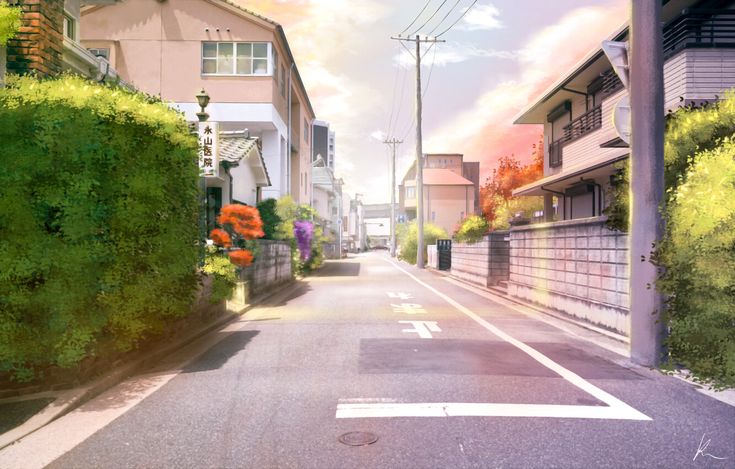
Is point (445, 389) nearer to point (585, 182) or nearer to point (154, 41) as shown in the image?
point (585, 182)

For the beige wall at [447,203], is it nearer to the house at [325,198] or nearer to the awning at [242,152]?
the house at [325,198]

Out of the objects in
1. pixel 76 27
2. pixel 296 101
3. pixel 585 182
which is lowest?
pixel 585 182

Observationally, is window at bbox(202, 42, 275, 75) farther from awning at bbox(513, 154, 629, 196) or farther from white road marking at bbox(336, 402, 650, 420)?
white road marking at bbox(336, 402, 650, 420)

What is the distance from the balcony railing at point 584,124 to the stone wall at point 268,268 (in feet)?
38.1

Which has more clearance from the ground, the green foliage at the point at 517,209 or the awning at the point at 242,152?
the awning at the point at 242,152

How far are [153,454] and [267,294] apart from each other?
12.1 m

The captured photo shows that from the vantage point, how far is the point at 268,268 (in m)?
16.8

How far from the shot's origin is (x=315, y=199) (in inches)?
2270

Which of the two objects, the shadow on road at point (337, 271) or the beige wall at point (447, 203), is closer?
the shadow on road at point (337, 271)

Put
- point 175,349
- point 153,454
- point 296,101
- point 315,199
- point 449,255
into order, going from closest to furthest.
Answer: point 153,454 < point 175,349 < point 449,255 < point 296,101 < point 315,199

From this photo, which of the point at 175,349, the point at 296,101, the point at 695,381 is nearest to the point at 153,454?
the point at 175,349

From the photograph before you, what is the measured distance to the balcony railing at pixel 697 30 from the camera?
12172 millimetres

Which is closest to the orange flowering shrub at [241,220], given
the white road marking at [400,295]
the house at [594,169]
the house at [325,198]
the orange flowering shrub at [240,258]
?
the orange flowering shrub at [240,258]
